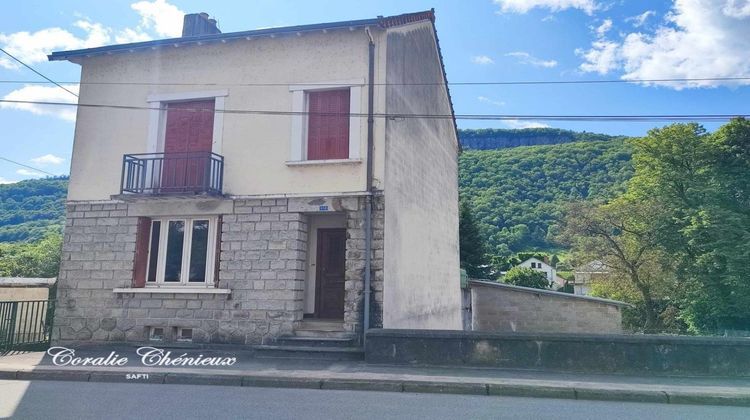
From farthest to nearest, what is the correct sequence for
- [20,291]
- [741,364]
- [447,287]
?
[447,287] < [20,291] < [741,364]

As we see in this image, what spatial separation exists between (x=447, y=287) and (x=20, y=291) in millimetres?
11704

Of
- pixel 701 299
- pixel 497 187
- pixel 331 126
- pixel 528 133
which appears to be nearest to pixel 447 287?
pixel 331 126

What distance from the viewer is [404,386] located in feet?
25.4

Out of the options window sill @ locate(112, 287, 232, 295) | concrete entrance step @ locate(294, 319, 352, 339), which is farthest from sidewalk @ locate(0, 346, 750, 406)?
window sill @ locate(112, 287, 232, 295)

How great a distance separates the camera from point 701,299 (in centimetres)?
2670

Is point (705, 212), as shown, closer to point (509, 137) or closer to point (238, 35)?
point (238, 35)

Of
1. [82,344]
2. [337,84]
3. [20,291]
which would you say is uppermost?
[337,84]

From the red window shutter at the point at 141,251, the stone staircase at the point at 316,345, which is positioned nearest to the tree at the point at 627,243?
the stone staircase at the point at 316,345

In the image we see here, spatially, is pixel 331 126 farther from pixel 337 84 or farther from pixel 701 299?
pixel 701 299

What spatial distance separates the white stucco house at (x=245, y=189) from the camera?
11180 mm

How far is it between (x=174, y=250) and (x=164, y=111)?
3.35 metres

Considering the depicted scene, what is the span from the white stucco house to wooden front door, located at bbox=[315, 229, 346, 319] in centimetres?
3

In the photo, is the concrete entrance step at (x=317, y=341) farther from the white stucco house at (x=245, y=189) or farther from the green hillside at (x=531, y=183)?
the green hillside at (x=531, y=183)

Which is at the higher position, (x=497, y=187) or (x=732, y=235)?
(x=497, y=187)
